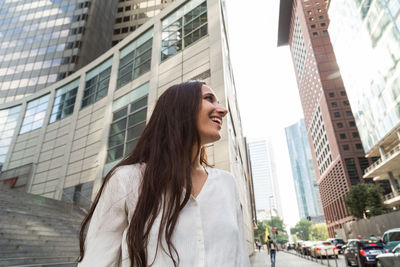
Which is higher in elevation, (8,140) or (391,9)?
(391,9)

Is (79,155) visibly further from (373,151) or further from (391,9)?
(373,151)

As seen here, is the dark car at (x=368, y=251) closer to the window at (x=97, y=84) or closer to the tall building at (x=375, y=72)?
the window at (x=97, y=84)

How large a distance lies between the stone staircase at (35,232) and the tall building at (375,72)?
128 ft

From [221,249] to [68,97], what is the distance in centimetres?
3112

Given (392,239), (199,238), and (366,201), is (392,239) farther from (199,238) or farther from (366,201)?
(366,201)

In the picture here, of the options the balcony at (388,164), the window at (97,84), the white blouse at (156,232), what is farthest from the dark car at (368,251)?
the balcony at (388,164)

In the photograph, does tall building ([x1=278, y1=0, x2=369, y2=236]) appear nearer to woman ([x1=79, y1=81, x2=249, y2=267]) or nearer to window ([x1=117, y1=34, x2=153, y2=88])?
window ([x1=117, y1=34, x2=153, y2=88])

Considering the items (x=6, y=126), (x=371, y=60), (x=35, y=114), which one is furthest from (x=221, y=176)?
(x=371, y=60)

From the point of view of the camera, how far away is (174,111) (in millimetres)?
1450

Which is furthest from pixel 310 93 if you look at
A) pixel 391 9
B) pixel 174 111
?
pixel 174 111

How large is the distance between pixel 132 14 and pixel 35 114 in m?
35.1

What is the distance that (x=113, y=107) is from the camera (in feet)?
72.2

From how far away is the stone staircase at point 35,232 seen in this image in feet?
23.0

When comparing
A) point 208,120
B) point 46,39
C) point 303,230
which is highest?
point 46,39
